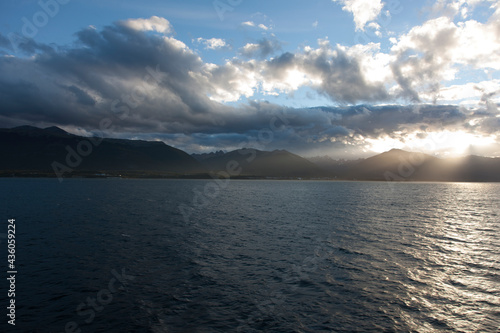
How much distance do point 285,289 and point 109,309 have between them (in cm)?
1805

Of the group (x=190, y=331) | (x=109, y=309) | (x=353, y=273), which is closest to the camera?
(x=190, y=331)

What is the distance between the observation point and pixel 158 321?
2462 centimetres

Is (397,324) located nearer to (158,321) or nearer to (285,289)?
(285,289)

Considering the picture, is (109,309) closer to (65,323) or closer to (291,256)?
(65,323)

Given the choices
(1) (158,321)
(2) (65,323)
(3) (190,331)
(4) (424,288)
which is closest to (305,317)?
(3) (190,331)

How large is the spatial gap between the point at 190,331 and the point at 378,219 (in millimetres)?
77840

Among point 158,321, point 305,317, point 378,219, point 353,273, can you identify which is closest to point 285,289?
point 305,317

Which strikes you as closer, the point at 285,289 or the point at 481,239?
the point at 285,289

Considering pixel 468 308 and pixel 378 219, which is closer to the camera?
pixel 468 308

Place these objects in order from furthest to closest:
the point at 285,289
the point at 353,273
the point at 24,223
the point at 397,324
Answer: the point at 24,223, the point at 353,273, the point at 285,289, the point at 397,324

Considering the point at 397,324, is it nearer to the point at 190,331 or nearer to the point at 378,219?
the point at 190,331

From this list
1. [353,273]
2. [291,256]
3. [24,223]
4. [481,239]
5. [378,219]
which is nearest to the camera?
[353,273]

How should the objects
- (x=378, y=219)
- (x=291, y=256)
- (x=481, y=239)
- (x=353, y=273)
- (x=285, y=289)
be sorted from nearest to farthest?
(x=285, y=289) → (x=353, y=273) → (x=291, y=256) → (x=481, y=239) → (x=378, y=219)

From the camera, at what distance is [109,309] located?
2694 cm
